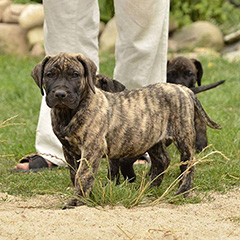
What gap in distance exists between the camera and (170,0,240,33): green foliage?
12547mm

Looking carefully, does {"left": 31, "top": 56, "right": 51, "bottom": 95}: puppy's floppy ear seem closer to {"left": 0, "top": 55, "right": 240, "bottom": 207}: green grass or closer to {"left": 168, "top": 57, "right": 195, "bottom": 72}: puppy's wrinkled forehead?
{"left": 0, "top": 55, "right": 240, "bottom": 207}: green grass

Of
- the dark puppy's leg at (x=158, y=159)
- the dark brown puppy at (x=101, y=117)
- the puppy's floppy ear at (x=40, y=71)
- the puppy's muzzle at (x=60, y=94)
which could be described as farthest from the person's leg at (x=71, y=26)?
the puppy's muzzle at (x=60, y=94)

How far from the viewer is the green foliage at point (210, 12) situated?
41.2 feet

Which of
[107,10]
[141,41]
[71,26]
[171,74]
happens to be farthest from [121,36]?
[107,10]

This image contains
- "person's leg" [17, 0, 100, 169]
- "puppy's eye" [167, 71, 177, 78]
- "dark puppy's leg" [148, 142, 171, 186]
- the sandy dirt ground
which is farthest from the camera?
"puppy's eye" [167, 71, 177, 78]

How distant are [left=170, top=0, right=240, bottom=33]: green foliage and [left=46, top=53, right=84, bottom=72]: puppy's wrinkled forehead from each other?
29.0ft

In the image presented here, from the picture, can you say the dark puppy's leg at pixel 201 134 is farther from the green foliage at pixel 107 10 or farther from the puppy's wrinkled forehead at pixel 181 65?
the green foliage at pixel 107 10

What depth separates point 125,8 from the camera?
5012 mm

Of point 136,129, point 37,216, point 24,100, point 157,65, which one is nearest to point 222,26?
point 24,100

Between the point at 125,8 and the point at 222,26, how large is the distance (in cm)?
814

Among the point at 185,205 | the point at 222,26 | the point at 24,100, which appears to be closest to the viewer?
the point at 185,205

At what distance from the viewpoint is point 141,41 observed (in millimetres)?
5152

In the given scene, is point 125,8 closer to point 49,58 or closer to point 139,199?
point 49,58

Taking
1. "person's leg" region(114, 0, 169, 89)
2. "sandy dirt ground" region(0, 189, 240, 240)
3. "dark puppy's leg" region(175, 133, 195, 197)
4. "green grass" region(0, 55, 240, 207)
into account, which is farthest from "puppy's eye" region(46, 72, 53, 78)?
"person's leg" region(114, 0, 169, 89)
